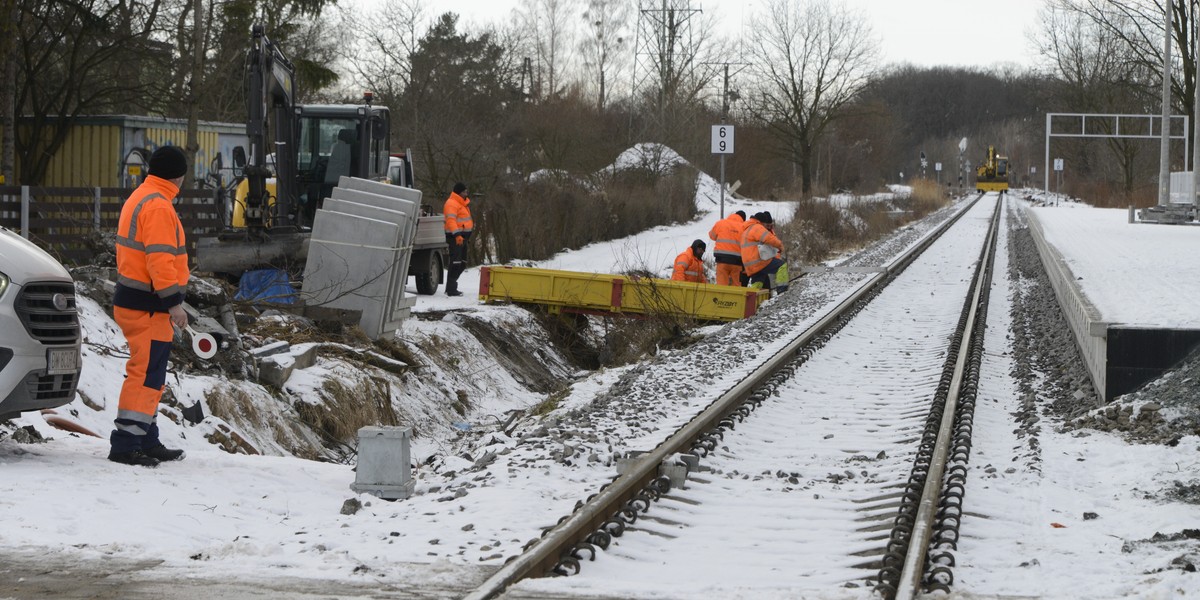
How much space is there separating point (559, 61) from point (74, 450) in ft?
202

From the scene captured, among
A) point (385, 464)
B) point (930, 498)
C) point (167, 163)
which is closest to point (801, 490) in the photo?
point (930, 498)

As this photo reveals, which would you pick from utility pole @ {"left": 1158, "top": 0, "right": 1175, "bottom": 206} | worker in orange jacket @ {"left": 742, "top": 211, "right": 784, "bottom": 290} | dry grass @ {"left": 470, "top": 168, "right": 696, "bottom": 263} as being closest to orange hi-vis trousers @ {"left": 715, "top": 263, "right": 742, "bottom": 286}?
worker in orange jacket @ {"left": 742, "top": 211, "right": 784, "bottom": 290}

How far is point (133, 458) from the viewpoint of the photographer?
7277mm

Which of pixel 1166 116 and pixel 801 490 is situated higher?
pixel 1166 116

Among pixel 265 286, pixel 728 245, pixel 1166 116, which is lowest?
pixel 265 286

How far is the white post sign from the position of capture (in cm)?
2172

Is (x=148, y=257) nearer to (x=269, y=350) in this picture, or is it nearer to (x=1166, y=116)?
(x=269, y=350)

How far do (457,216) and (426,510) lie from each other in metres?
13.4

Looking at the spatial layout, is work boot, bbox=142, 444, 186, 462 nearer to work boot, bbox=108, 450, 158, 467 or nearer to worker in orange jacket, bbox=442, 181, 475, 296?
work boot, bbox=108, 450, 158, 467

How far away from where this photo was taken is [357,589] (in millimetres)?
5168

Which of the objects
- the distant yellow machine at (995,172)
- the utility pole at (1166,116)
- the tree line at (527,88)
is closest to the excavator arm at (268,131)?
the tree line at (527,88)

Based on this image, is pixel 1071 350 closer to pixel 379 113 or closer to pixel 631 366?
pixel 631 366

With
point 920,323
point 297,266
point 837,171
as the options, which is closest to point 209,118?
point 297,266

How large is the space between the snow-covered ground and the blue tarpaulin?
3.90 metres
